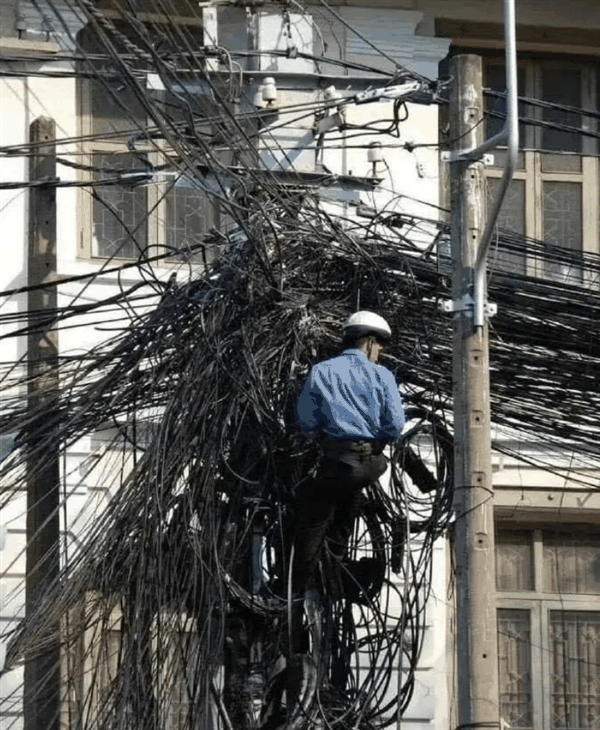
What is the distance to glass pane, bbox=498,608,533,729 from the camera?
18953mm

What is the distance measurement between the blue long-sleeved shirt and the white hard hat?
0.21 m

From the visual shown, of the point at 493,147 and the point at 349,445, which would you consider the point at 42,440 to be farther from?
the point at 493,147

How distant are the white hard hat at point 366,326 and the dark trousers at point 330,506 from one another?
0.60m

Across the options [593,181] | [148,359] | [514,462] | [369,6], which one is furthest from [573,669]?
[148,359]

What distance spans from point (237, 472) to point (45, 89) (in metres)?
6.07

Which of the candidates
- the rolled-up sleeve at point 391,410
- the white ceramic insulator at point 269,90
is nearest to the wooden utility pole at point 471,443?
the rolled-up sleeve at point 391,410

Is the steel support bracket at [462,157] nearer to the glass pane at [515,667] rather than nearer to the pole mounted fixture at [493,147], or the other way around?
the pole mounted fixture at [493,147]

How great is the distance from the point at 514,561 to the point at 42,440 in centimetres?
632

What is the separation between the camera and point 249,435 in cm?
1376

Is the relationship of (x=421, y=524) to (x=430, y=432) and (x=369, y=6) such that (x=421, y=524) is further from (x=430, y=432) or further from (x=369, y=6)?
(x=369, y=6)

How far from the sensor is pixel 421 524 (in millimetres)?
14000

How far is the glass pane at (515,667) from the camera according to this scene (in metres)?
19.0

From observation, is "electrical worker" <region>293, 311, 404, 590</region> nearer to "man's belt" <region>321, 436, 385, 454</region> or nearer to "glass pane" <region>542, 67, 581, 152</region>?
"man's belt" <region>321, 436, 385, 454</region>

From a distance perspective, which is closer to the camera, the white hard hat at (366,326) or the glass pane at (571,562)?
the white hard hat at (366,326)
